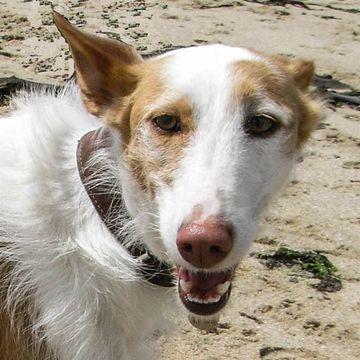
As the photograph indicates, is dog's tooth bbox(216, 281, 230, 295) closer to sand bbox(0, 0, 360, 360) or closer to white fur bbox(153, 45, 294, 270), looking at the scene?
white fur bbox(153, 45, 294, 270)

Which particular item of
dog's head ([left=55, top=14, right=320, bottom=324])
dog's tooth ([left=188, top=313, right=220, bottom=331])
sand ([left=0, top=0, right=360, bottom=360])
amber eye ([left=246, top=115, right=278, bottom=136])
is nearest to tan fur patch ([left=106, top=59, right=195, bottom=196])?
dog's head ([left=55, top=14, right=320, bottom=324])

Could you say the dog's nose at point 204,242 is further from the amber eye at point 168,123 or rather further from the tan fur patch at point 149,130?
the amber eye at point 168,123

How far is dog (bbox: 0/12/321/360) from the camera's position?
2.66 m

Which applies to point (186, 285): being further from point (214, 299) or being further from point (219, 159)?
point (219, 159)

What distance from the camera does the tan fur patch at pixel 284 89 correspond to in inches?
107

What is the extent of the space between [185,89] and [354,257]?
7.04 ft

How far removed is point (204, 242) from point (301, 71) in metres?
0.97

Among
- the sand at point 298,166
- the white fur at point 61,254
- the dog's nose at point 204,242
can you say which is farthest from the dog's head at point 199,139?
the sand at point 298,166

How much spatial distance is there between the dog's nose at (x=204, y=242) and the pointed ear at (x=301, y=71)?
33.8 inches

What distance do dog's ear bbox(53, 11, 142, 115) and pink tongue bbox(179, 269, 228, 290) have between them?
65 centimetres

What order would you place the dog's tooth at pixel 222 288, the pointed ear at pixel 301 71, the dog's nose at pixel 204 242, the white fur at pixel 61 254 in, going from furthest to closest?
the pointed ear at pixel 301 71
the white fur at pixel 61 254
the dog's tooth at pixel 222 288
the dog's nose at pixel 204 242

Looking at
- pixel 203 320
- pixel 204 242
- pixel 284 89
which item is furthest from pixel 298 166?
pixel 204 242

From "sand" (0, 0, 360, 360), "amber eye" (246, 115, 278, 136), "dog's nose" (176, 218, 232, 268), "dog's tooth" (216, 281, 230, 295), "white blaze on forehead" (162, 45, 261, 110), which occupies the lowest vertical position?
"sand" (0, 0, 360, 360)

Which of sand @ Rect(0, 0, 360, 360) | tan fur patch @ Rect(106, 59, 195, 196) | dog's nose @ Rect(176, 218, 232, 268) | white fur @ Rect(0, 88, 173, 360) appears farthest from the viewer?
sand @ Rect(0, 0, 360, 360)
